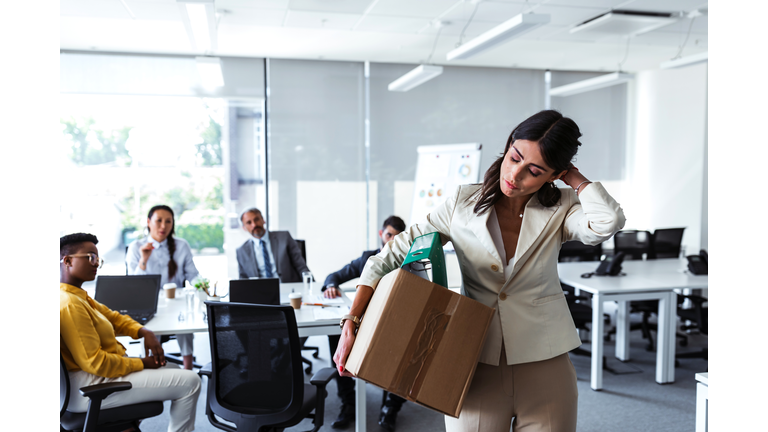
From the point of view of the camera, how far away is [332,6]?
15.2ft

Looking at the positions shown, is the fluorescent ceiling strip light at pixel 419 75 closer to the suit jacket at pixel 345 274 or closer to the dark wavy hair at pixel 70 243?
the suit jacket at pixel 345 274

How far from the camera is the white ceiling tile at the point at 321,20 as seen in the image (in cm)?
484

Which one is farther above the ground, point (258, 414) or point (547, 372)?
point (547, 372)

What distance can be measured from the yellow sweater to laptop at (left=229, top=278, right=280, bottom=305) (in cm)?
64

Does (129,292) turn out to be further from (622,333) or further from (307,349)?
(622,333)

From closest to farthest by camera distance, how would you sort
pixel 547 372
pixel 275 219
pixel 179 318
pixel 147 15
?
1. pixel 547 372
2. pixel 179 318
3. pixel 147 15
4. pixel 275 219

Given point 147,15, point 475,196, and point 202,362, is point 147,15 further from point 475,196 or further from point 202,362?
point 475,196

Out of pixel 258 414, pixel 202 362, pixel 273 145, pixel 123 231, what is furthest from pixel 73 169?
pixel 258 414

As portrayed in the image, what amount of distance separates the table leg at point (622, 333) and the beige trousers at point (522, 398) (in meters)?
3.10

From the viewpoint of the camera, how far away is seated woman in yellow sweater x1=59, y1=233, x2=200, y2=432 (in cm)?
214

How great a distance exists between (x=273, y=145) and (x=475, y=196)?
5523 millimetres

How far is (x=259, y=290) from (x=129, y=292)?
0.86 meters
